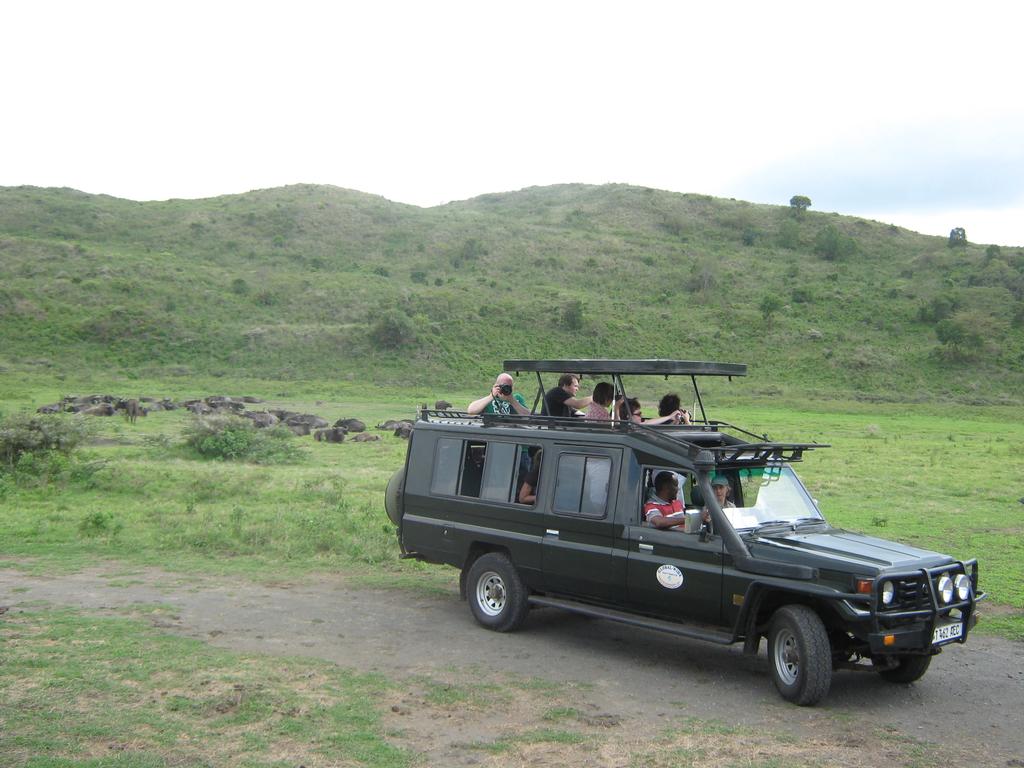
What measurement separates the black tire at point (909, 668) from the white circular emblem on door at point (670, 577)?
1790 millimetres

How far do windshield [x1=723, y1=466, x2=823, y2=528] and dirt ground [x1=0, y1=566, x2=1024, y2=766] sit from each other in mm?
1401

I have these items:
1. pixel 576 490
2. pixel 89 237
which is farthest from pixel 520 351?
pixel 576 490

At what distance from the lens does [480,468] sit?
1033 cm

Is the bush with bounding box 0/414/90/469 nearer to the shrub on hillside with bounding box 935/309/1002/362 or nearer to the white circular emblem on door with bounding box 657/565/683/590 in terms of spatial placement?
the white circular emblem on door with bounding box 657/565/683/590

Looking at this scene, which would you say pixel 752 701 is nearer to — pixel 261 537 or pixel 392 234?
pixel 261 537

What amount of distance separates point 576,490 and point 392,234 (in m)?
95.8

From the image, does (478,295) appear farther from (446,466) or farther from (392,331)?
(446,466)

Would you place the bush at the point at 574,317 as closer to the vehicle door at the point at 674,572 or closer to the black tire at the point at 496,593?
the black tire at the point at 496,593

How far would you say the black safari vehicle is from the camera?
24.5ft

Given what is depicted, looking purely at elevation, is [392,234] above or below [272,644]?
above

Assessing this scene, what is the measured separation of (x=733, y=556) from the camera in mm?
7973

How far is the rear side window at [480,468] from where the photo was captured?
987cm

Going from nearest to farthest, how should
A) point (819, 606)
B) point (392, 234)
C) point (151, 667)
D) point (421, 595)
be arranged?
point (819, 606)
point (151, 667)
point (421, 595)
point (392, 234)

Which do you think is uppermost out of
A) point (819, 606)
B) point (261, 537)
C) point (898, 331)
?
point (898, 331)
